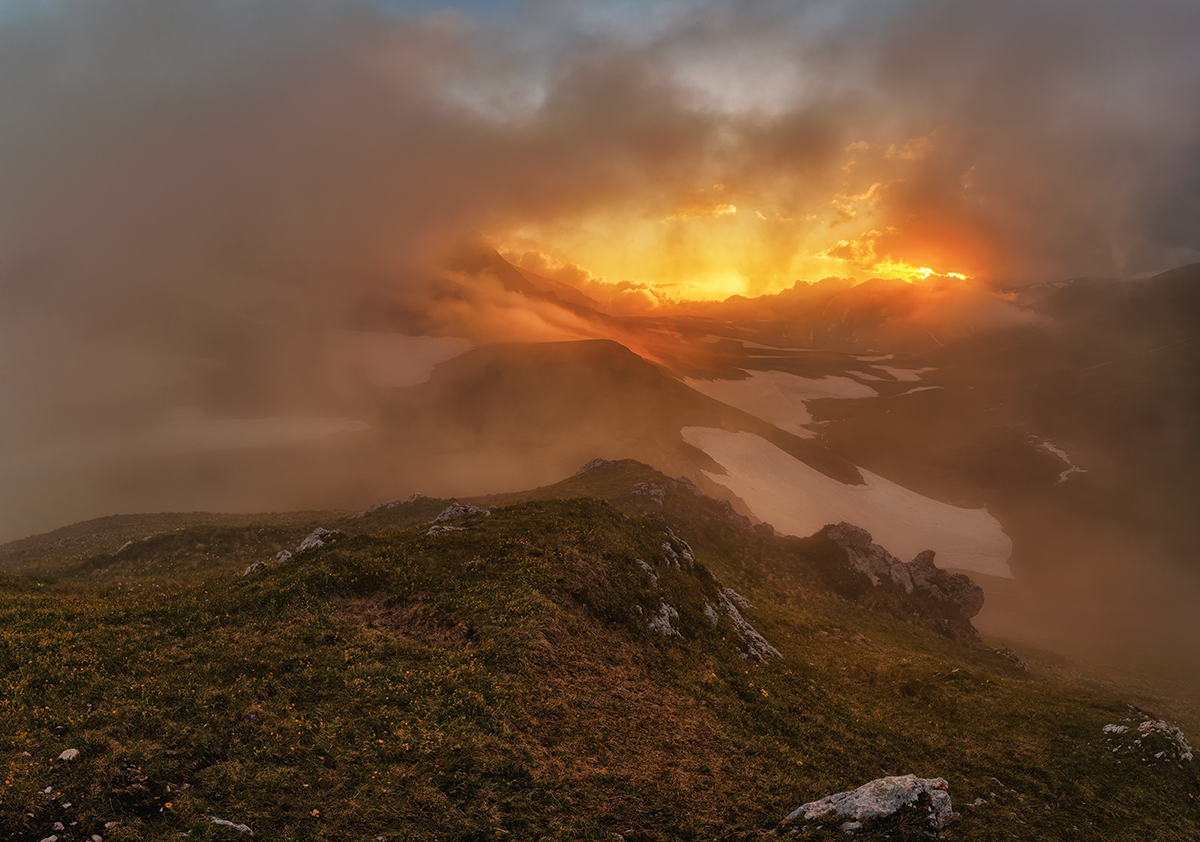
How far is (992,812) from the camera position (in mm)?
18703

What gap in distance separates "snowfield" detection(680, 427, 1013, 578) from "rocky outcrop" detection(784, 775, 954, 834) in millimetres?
81198

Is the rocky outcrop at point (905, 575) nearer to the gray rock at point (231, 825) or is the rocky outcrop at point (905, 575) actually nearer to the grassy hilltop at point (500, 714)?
the grassy hilltop at point (500, 714)

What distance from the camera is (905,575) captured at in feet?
182

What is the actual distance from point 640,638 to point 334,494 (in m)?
96.2

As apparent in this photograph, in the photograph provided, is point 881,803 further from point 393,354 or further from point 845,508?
point 393,354

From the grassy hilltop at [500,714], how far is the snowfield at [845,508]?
6926 cm

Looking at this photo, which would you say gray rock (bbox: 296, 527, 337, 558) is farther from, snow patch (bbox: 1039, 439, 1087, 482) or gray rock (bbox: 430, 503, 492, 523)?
snow patch (bbox: 1039, 439, 1087, 482)

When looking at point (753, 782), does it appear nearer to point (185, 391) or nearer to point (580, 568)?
point (580, 568)

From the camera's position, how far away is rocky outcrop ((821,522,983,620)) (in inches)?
2146

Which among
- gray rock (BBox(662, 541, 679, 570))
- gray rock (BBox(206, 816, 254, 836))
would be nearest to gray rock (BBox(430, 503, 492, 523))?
gray rock (BBox(662, 541, 679, 570))

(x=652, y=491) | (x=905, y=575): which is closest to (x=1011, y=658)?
(x=905, y=575)

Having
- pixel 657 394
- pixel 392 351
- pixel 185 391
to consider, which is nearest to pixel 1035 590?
pixel 657 394

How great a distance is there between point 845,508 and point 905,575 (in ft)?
205

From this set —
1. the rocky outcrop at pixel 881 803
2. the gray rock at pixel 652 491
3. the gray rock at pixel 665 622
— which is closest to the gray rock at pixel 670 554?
the gray rock at pixel 665 622
